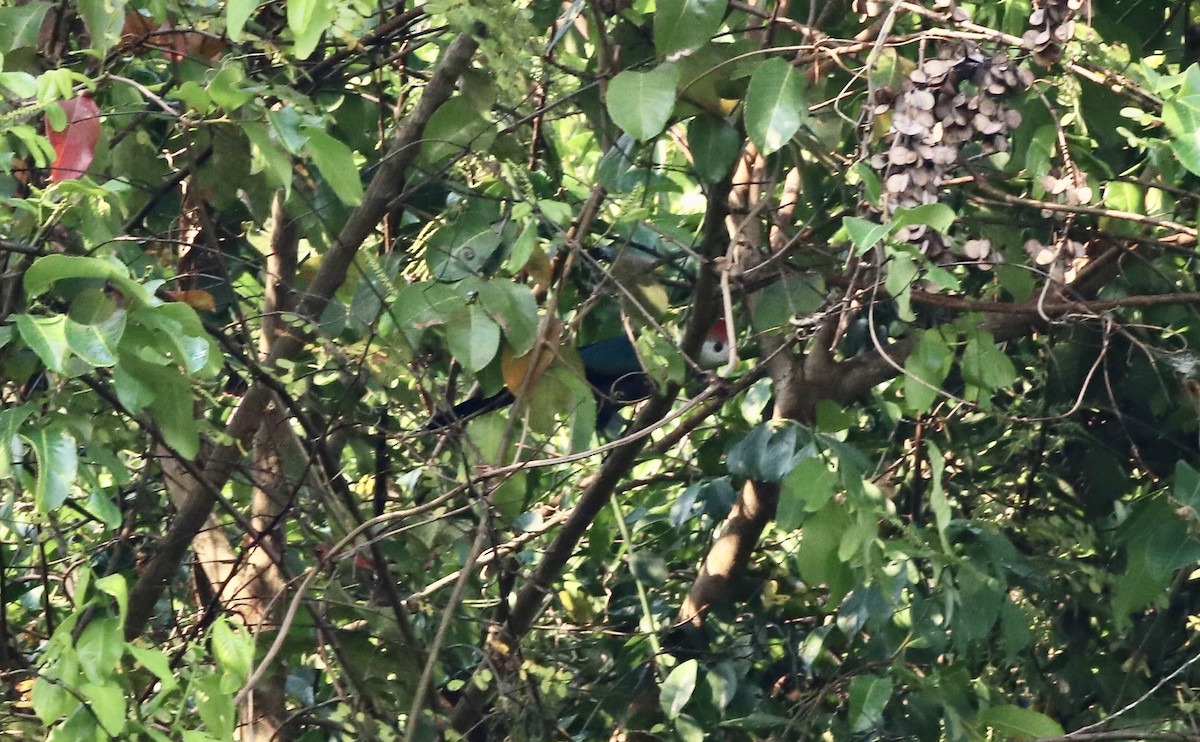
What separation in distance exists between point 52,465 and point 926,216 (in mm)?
770

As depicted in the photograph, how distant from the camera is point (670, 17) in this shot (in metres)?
1.36

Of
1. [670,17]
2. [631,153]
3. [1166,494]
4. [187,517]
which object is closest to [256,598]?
[187,517]

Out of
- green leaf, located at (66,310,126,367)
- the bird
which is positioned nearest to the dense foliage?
green leaf, located at (66,310,126,367)

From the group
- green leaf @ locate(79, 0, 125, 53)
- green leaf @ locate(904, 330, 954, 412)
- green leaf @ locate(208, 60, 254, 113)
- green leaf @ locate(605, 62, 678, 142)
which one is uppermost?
green leaf @ locate(79, 0, 125, 53)

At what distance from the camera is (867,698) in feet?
5.57

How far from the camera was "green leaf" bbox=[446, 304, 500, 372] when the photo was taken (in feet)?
4.76

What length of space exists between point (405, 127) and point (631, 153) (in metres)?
0.31

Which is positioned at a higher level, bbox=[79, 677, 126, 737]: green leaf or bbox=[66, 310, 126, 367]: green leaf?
bbox=[66, 310, 126, 367]: green leaf

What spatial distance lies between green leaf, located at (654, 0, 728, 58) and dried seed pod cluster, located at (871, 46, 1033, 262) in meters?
0.24

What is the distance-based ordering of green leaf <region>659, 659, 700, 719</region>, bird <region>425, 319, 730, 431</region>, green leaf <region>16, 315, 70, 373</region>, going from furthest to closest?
bird <region>425, 319, 730, 431</region>
green leaf <region>659, 659, 700, 719</region>
green leaf <region>16, 315, 70, 373</region>

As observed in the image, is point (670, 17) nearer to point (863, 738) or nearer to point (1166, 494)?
point (1166, 494)

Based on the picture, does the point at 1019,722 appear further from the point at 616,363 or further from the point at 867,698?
the point at 616,363

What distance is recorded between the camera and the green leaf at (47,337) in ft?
3.22

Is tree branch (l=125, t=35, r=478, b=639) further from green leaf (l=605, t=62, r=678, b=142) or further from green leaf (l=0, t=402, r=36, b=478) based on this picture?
green leaf (l=0, t=402, r=36, b=478)
